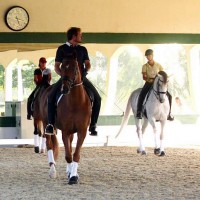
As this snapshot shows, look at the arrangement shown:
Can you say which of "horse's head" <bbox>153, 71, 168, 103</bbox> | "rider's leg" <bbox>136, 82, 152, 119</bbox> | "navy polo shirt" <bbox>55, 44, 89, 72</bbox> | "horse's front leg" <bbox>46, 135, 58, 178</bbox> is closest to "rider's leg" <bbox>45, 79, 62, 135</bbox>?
"navy polo shirt" <bbox>55, 44, 89, 72</bbox>

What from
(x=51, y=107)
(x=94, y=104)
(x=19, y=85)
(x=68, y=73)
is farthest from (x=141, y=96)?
(x=68, y=73)

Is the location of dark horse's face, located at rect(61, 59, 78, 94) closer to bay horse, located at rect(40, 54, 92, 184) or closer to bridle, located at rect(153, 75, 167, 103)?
bay horse, located at rect(40, 54, 92, 184)

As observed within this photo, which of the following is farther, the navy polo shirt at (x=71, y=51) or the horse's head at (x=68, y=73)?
the navy polo shirt at (x=71, y=51)

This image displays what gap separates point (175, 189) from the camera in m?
6.40

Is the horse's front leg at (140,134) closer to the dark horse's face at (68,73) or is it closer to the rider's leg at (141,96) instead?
the rider's leg at (141,96)

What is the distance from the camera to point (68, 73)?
6641 mm

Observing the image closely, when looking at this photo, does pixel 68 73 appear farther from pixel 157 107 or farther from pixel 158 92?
pixel 157 107

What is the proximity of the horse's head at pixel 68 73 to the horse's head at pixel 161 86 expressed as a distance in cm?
345

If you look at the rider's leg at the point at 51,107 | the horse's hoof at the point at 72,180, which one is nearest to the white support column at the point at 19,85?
the rider's leg at the point at 51,107

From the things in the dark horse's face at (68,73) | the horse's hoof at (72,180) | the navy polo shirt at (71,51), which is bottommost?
the horse's hoof at (72,180)

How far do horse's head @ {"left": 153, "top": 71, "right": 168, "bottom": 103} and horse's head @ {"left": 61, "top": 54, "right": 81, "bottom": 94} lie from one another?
11.3 ft

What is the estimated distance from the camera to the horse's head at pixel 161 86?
1001cm

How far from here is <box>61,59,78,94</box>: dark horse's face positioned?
6.58 meters

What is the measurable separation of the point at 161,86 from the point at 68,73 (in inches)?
148
